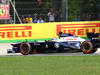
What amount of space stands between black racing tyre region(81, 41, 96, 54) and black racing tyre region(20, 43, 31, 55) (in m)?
2.13

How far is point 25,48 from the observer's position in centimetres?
1667

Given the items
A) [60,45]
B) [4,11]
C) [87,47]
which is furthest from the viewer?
[4,11]

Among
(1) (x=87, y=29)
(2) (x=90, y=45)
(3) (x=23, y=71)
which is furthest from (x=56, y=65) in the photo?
(1) (x=87, y=29)

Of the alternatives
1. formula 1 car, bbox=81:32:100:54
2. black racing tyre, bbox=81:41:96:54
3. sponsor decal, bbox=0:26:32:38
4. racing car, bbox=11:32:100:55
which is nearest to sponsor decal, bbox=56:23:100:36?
sponsor decal, bbox=0:26:32:38

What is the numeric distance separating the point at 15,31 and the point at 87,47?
9163 millimetres

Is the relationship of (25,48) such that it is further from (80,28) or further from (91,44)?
(80,28)

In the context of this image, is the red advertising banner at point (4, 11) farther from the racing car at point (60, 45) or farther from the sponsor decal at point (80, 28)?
the racing car at point (60, 45)

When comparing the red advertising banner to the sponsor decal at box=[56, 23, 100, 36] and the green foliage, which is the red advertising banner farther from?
the green foliage

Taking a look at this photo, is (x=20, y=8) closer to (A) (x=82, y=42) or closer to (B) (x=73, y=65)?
(A) (x=82, y=42)

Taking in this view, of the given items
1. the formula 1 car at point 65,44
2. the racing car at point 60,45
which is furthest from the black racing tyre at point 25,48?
the formula 1 car at point 65,44

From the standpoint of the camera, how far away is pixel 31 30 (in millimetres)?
24422

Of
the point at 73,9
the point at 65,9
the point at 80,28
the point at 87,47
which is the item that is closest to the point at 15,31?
the point at 65,9

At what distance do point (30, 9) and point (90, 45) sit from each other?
360 inches

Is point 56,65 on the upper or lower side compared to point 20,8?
lower
